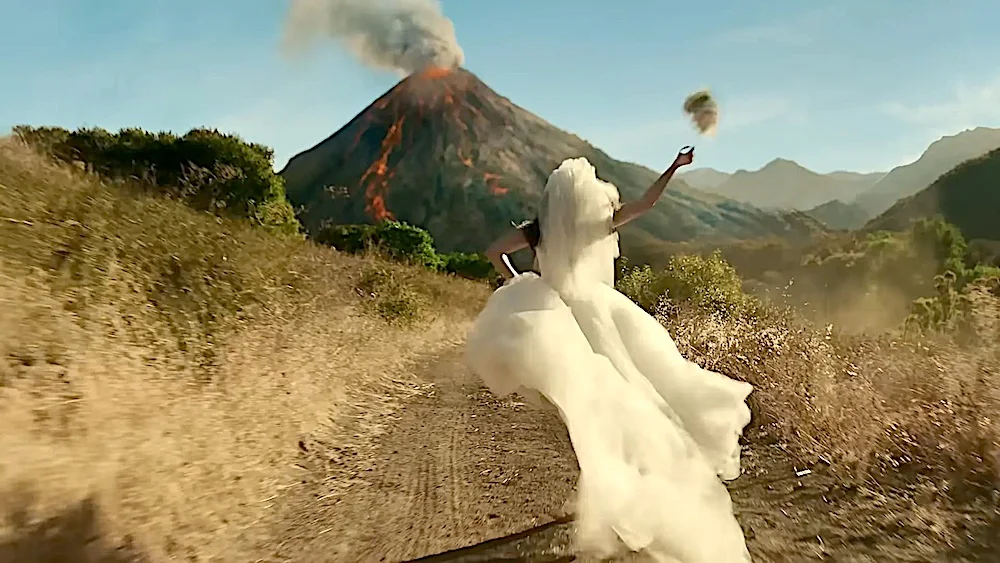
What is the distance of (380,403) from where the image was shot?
8266 millimetres

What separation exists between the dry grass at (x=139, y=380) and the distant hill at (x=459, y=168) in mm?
28341

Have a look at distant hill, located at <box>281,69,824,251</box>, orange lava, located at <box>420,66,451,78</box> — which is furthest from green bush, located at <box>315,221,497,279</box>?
orange lava, located at <box>420,66,451,78</box>

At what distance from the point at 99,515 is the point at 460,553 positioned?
6.69 ft

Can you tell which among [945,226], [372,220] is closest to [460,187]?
[372,220]

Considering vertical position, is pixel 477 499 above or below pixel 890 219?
below

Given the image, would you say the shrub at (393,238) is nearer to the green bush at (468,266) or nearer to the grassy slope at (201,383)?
the green bush at (468,266)

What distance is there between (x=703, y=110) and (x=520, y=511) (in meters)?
3.39

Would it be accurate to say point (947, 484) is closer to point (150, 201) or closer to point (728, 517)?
point (728, 517)

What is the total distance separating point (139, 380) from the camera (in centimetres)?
447

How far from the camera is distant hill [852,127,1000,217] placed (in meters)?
28.0

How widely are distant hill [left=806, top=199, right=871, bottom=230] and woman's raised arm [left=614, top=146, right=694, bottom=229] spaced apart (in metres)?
35.7

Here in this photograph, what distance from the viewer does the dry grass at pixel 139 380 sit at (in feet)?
11.5

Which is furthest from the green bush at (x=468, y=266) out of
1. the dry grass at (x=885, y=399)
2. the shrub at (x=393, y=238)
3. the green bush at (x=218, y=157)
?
the dry grass at (x=885, y=399)

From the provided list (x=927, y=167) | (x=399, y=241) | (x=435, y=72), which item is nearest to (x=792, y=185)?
(x=927, y=167)
